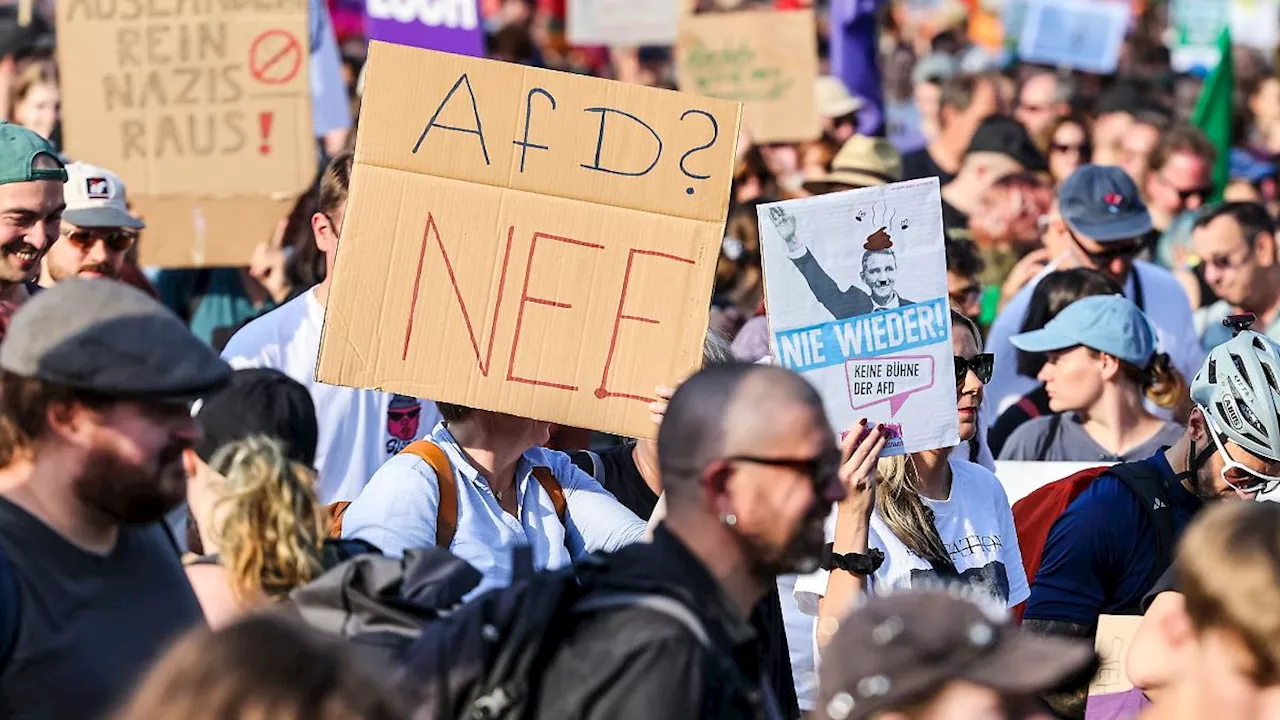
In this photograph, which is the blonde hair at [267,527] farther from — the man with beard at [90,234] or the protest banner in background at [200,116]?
the protest banner in background at [200,116]

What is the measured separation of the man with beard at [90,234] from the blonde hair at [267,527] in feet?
9.22

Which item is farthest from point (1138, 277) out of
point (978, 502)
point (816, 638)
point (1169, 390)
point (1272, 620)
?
point (1272, 620)

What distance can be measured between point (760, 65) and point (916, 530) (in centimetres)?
661

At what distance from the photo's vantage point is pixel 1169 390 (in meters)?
6.59

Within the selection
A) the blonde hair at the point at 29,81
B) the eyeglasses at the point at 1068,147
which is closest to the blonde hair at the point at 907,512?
the blonde hair at the point at 29,81

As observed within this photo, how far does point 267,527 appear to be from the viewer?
11.3ft

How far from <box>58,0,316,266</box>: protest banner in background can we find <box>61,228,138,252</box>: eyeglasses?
1041mm

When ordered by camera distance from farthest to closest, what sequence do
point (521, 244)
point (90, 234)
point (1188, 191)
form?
point (1188, 191) < point (90, 234) < point (521, 244)

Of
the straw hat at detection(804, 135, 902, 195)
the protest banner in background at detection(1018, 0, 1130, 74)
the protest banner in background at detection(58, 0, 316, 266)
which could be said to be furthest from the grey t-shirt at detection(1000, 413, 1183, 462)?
the protest banner in background at detection(1018, 0, 1130, 74)

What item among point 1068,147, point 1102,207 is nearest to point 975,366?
point 1102,207

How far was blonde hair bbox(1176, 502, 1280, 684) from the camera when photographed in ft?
9.14

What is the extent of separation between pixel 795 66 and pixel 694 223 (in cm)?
677

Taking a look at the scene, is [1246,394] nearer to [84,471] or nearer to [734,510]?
[734,510]

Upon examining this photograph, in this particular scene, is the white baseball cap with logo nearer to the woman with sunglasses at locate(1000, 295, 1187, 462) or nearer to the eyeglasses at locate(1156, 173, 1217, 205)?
the woman with sunglasses at locate(1000, 295, 1187, 462)
